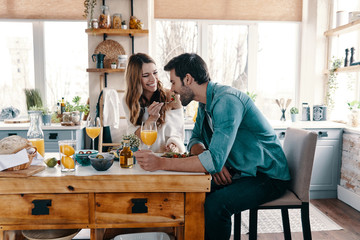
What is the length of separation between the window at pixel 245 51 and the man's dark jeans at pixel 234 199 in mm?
2284

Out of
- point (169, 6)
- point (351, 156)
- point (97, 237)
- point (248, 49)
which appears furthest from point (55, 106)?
point (351, 156)

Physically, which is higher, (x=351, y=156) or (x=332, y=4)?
(x=332, y=4)

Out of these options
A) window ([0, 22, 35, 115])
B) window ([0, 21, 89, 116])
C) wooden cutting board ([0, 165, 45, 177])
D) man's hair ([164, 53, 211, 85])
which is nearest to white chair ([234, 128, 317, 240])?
man's hair ([164, 53, 211, 85])

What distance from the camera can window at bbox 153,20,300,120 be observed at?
4.10 metres

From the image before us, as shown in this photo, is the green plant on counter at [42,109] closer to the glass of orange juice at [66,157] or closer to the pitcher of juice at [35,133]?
the pitcher of juice at [35,133]

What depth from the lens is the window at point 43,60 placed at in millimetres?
4055

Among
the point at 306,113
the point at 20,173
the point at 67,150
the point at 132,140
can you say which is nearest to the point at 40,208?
the point at 20,173

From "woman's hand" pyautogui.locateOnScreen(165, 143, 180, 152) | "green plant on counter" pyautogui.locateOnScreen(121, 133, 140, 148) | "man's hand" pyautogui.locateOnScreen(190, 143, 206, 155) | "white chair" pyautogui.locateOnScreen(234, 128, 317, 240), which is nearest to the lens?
"green plant on counter" pyautogui.locateOnScreen(121, 133, 140, 148)

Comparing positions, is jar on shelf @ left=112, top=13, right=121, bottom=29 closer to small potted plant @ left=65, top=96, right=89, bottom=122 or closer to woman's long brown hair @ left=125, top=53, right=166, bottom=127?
small potted plant @ left=65, top=96, right=89, bottom=122

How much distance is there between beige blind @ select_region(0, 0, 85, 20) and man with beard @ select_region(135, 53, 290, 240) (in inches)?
103

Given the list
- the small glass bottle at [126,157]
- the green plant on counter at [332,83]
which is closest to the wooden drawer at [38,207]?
the small glass bottle at [126,157]

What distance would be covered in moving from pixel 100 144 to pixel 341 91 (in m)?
3.06

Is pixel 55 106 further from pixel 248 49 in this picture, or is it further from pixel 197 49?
pixel 248 49

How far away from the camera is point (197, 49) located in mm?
4141
